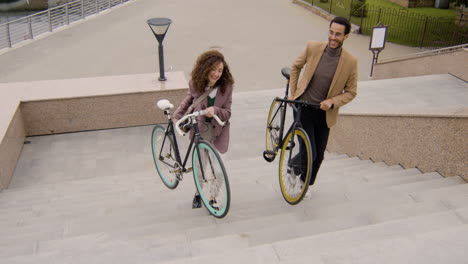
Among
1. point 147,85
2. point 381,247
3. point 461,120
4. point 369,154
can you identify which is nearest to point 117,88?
point 147,85

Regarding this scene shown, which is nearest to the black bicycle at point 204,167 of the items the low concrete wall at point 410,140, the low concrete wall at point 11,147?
the low concrete wall at point 410,140

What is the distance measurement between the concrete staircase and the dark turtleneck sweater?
0.91 meters

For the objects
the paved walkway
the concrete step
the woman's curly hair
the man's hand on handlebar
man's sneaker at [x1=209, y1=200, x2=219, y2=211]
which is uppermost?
the woman's curly hair

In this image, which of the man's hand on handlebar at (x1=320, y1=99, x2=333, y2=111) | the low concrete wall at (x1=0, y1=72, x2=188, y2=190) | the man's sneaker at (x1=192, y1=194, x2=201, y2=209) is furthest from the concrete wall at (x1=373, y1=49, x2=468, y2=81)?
the man's sneaker at (x1=192, y1=194, x2=201, y2=209)

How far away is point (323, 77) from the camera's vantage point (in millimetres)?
3688

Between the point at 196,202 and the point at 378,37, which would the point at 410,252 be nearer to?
the point at 196,202

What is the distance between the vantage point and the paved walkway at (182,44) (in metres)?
11.6

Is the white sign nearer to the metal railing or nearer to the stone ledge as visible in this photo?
the stone ledge

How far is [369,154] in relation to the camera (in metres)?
5.74

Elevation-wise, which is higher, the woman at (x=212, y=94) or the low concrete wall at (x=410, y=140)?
the woman at (x=212, y=94)

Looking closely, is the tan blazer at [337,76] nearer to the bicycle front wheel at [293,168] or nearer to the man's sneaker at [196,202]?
the bicycle front wheel at [293,168]

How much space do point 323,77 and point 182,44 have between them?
1099 cm

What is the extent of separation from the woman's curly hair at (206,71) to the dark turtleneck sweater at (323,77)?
28.9 inches

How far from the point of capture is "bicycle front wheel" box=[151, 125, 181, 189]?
419 cm
